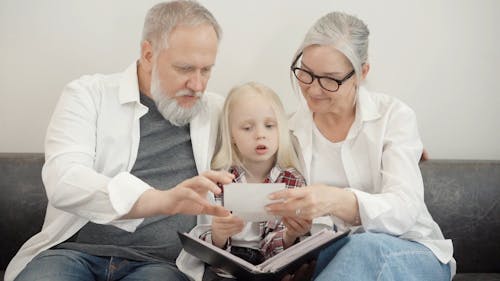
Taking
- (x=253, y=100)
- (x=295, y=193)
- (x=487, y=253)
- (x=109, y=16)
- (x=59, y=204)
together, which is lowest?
(x=487, y=253)

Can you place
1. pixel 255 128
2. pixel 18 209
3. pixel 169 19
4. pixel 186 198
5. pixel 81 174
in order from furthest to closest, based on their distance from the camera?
pixel 18 209 < pixel 255 128 < pixel 169 19 < pixel 81 174 < pixel 186 198

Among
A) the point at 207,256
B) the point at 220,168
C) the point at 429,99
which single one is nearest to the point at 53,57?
the point at 220,168

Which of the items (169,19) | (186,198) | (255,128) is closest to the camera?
(186,198)

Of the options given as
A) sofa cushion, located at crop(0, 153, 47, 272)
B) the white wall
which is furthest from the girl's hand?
sofa cushion, located at crop(0, 153, 47, 272)

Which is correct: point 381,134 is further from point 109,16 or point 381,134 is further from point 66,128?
point 109,16

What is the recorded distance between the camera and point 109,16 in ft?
9.53

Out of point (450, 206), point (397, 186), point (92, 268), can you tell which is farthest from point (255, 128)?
point (450, 206)

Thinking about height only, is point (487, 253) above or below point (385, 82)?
below

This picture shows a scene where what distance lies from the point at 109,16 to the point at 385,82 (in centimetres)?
136

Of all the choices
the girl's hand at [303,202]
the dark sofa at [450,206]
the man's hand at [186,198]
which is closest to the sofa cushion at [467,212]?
the dark sofa at [450,206]

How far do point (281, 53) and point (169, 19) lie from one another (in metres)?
0.80

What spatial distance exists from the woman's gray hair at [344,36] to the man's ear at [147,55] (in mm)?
587

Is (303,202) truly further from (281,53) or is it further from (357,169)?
(281,53)

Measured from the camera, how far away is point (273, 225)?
241 centimetres
